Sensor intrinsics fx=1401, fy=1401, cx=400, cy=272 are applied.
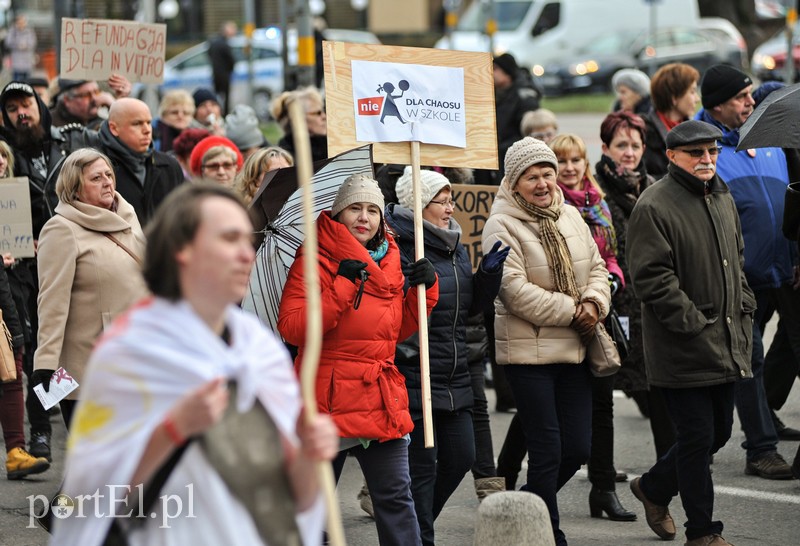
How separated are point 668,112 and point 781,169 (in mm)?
1357

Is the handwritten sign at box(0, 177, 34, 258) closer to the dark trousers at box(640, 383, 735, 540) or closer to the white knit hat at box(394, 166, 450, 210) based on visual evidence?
the white knit hat at box(394, 166, 450, 210)

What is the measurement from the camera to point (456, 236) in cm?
644

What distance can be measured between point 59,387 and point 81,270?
52 centimetres

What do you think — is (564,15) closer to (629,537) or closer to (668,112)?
(668,112)

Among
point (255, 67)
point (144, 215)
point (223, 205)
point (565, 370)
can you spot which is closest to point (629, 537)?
point (565, 370)

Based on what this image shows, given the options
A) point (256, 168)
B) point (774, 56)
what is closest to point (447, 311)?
Answer: point (256, 168)

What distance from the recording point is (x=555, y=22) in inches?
1224

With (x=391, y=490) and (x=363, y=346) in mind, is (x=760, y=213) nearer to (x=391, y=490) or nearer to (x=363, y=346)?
(x=363, y=346)

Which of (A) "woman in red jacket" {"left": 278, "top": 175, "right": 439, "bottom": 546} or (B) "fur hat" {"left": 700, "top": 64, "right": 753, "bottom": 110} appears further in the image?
(B) "fur hat" {"left": 700, "top": 64, "right": 753, "bottom": 110}

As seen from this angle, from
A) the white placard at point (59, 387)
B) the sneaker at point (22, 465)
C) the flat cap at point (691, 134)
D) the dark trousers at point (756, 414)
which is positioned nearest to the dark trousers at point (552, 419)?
the flat cap at point (691, 134)

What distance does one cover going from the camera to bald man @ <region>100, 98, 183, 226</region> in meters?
7.91

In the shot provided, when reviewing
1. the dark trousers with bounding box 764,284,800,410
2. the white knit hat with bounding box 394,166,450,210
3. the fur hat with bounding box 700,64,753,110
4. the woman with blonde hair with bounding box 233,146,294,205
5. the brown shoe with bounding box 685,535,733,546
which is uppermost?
the fur hat with bounding box 700,64,753,110

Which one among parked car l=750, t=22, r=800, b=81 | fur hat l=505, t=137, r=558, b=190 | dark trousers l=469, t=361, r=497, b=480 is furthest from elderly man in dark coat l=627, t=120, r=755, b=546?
parked car l=750, t=22, r=800, b=81

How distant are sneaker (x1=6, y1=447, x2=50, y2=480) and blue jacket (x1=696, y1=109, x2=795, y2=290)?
13.2 ft
